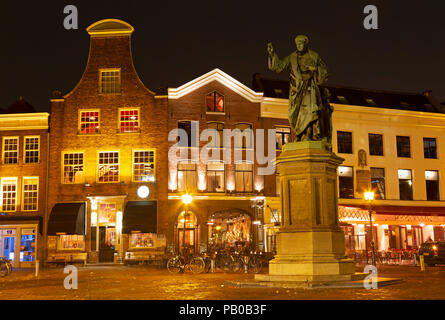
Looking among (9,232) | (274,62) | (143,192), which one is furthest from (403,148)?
(274,62)

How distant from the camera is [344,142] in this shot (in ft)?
132

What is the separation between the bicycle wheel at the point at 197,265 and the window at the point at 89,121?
652 inches

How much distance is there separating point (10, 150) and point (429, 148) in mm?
32069

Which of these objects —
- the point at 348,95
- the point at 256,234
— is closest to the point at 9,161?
the point at 256,234

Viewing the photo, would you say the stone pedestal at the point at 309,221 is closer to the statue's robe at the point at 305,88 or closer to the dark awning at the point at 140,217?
the statue's robe at the point at 305,88

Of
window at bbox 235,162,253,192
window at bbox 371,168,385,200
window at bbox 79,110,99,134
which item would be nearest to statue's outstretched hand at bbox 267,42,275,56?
window at bbox 235,162,253,192

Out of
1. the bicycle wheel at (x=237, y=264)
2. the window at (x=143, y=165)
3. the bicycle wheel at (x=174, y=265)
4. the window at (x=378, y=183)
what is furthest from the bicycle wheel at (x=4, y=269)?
the window at (x=378, y=183)

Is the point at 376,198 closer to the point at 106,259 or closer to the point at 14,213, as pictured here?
the point at 106,259

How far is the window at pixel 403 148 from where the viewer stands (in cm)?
4169

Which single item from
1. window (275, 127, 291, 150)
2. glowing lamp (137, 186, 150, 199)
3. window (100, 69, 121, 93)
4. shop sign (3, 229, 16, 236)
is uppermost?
window (100, 69, 121, 93)

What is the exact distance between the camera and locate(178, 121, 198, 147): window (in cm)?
3688

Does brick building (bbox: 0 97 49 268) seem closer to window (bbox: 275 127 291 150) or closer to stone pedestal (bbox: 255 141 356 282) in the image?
window (bbox: 275 127 291 150)

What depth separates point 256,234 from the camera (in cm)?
3656
